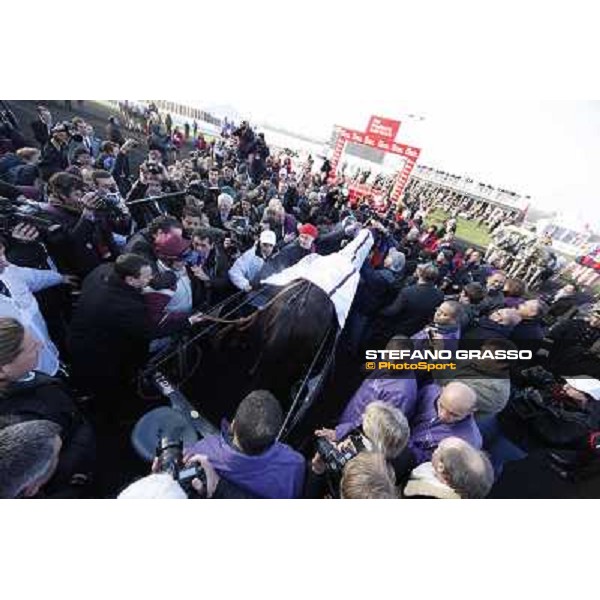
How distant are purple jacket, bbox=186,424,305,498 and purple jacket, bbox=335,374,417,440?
2.30ft

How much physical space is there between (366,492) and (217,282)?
8.78 feet

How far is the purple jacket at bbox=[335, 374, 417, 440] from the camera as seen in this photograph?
2309 millimetres

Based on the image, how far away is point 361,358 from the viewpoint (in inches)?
181

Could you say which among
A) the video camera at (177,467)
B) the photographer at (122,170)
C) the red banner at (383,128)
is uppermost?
the red banner at (383,128)

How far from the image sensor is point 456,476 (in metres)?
1.53

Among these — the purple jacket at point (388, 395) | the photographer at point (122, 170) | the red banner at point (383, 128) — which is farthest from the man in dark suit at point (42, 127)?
the red banner at point (383, 128)

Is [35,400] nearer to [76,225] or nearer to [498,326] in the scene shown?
[76,225]

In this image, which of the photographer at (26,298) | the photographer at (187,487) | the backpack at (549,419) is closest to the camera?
the photographer at (187,487)

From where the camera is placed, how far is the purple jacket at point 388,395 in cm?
231

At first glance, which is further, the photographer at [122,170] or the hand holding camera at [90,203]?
the photographer at [122,170]

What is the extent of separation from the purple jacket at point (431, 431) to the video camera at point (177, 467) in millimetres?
1377

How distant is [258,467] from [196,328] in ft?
6.74

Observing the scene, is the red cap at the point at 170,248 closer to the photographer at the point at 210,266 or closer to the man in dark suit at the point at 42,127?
the photographer at the point at 210,266

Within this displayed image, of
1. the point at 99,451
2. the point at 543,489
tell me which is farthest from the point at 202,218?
the point at 543,489
